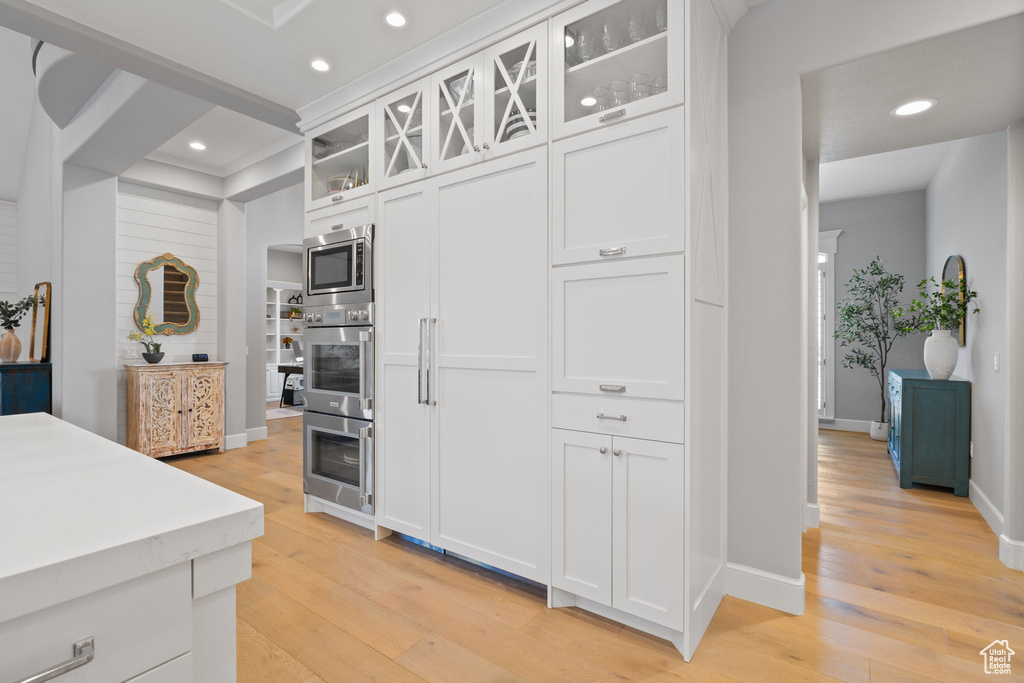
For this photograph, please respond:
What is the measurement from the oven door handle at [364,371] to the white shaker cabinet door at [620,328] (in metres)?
1.29

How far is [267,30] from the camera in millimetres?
2463

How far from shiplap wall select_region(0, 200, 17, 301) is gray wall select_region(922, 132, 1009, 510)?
10.3 m

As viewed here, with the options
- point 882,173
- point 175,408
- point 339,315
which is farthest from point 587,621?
point 882,173

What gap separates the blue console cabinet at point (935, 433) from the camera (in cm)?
373

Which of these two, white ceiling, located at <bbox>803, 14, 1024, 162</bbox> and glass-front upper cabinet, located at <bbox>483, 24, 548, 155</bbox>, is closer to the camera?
white ceiling, located at <bbox>803, 14, 1024, 162</bbox>

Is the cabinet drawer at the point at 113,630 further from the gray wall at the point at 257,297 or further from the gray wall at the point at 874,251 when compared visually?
the gray wall at the point at 874,251

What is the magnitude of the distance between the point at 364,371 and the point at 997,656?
3096 mm

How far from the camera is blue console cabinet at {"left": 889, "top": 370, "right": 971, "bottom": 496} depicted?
373cm

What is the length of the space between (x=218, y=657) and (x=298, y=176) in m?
4.57

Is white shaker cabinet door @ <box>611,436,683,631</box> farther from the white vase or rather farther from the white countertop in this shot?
the white vase

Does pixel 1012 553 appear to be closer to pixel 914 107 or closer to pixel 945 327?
pixel 945 327

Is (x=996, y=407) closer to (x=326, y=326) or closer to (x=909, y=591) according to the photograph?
(x=909, y=591)

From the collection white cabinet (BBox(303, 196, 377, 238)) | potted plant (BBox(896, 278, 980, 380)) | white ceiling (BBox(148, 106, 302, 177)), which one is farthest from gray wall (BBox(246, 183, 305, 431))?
potted plant (BBox(896, 278, 980, 380))

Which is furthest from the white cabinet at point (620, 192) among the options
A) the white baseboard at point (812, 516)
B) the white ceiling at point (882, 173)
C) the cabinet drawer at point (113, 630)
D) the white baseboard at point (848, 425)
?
the white baseboard at point (848, 425)
